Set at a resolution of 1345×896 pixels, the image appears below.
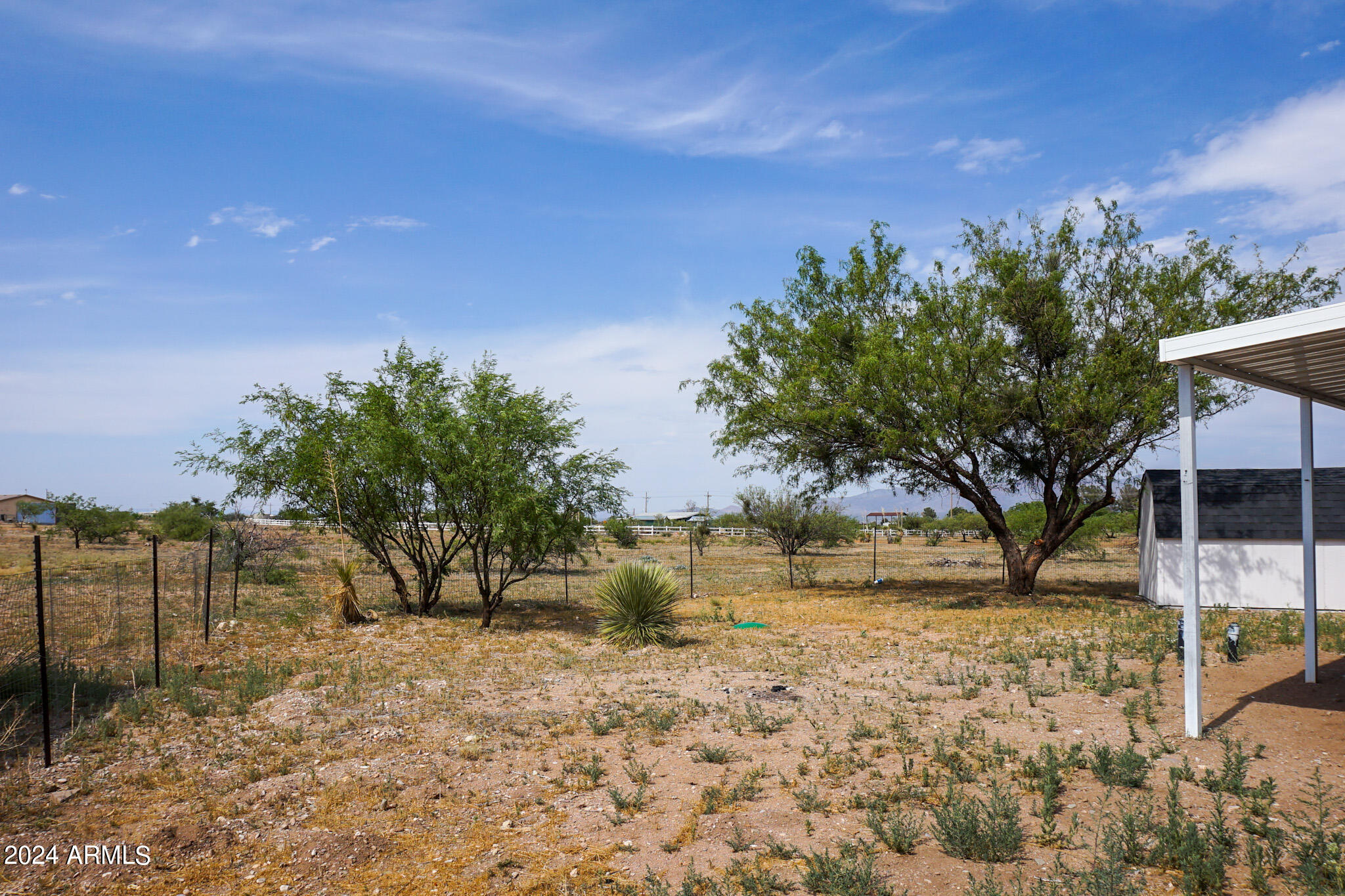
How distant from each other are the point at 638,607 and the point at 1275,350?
33.7ft

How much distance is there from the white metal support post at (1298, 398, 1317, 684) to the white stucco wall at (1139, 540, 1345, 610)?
10045 millimetres

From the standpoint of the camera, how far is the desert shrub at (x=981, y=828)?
16.5ft

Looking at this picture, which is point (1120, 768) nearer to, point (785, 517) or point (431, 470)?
point (431, 470)

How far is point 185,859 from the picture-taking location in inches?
218

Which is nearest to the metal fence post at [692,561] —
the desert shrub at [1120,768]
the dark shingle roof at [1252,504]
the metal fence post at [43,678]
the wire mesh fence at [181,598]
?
the wire mesh fence at [181,598]

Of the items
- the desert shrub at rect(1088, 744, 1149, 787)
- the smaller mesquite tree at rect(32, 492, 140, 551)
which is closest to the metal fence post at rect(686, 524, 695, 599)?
the desert shrub at rect(1088, 744, 1149, 787)

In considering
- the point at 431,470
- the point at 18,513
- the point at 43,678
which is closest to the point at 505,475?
the point at 431,470

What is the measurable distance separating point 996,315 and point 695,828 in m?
17.5

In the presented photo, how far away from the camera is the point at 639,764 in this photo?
7191mm

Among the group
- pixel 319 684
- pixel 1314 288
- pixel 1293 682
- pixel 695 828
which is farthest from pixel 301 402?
pixel 1314 288

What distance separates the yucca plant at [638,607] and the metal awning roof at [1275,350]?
364 inches

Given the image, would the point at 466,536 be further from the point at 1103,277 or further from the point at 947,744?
the point at 1103,277

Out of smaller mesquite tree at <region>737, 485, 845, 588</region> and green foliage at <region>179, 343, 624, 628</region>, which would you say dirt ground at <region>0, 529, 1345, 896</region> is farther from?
smaller mesquite tree at <region>737, 485, 845, 588</region>

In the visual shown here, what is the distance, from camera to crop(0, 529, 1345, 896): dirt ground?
207 inches
